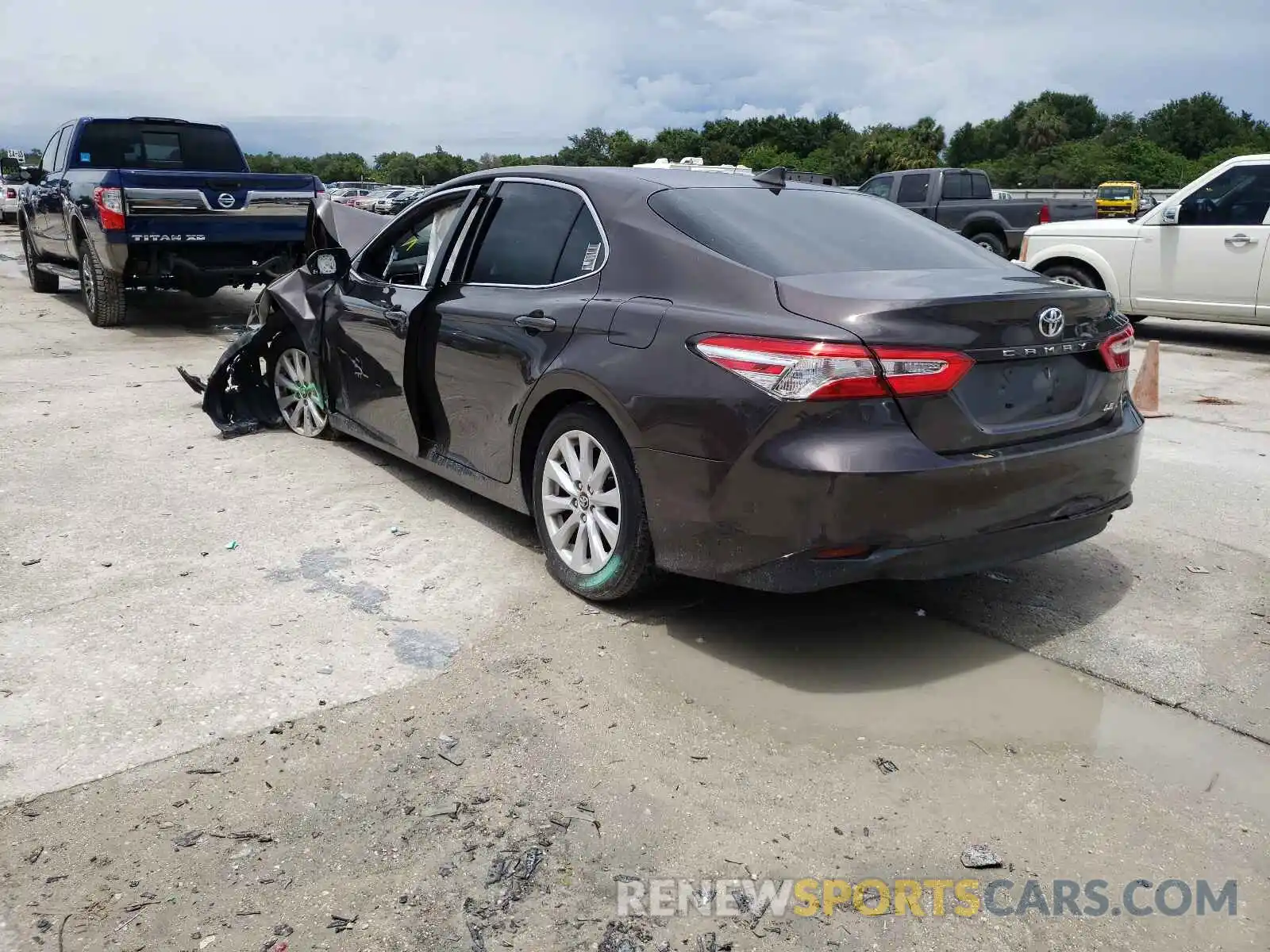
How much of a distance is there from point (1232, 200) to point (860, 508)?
30.8 feet

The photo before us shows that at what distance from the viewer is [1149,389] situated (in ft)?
25.3

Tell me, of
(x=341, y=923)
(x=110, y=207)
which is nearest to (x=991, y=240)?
(x=110, y=207)

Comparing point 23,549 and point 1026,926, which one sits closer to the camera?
point 1026,926

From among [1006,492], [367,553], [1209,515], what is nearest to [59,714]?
[367,553]

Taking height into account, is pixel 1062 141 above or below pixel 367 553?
above

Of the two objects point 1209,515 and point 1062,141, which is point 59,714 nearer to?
point 1209,515

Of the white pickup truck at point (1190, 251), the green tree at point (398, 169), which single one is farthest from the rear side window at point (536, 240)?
the green tree at point (398, 169)

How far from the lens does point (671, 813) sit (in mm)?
2855

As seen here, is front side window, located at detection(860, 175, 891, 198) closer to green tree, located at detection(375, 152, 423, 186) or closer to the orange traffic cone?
the orange traffic cone

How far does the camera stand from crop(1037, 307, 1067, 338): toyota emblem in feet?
11.7

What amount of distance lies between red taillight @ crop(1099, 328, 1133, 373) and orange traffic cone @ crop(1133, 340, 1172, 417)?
12.9 feet

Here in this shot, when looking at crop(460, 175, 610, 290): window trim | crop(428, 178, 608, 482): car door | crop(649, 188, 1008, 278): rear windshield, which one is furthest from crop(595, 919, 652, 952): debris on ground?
crop(460, 175, 610, 290): window trim

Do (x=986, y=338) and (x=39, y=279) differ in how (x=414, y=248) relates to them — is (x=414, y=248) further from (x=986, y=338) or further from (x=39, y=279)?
(x=39, y=279)

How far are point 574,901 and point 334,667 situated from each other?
1507 millimetres
